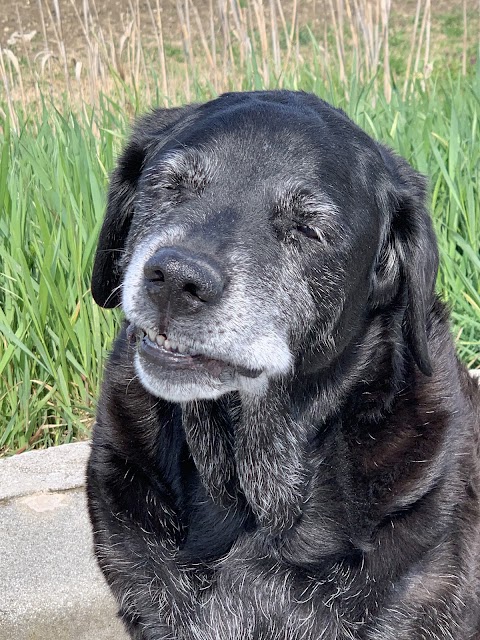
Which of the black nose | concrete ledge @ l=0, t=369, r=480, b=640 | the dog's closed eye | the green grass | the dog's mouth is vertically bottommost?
concrete ledge @ l=0, t=369, r=480, b=640

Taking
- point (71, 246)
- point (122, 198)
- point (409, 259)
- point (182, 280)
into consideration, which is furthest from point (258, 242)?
point (71, 246)

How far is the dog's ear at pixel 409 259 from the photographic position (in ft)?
7.80

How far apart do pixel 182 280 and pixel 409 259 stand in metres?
0.79

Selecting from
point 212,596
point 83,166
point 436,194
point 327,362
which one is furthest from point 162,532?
point 436,194

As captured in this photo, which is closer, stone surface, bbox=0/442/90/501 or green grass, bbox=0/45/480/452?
stone surface, bbox=0/442/90/501

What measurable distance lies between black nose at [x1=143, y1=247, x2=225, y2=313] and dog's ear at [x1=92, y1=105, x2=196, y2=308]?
23.6 inches

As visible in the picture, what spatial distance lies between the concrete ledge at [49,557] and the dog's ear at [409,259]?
1418 millimetres

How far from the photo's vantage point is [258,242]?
2.16 metres

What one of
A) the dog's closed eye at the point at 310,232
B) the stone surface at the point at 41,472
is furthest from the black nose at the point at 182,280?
the stone surface at the point at 41,472

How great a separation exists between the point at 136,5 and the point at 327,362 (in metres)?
3.58

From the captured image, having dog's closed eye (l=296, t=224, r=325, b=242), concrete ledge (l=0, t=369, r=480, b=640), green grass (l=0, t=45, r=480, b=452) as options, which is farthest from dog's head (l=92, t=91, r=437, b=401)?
green grass (l=0, t=45, r=480, b=452)

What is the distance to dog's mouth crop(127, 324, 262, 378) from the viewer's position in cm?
211

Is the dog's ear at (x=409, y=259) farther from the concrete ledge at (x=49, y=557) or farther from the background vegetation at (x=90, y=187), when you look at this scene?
the background vegetation at (x=90, y=187)

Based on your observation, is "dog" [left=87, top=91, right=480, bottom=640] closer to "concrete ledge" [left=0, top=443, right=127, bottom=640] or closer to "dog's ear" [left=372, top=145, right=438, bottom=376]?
"dog's ear" [left=372, top=145, right=438, bottom=376]
